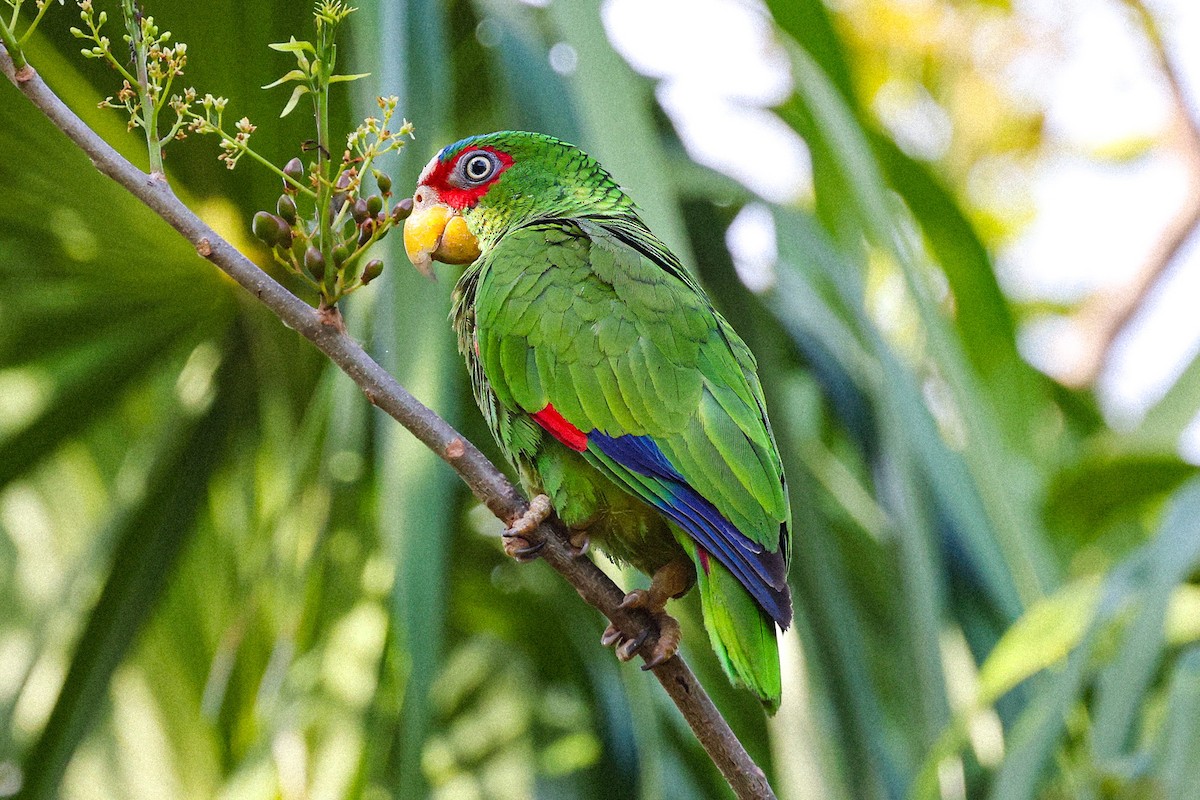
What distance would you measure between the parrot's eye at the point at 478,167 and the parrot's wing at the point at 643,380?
5.7 inches

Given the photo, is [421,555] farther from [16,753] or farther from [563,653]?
[563,653]

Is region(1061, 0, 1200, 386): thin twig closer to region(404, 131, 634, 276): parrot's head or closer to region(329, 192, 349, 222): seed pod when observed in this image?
region(404, 131, 634, 276): parrot's head

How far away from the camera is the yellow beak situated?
52.6 inches

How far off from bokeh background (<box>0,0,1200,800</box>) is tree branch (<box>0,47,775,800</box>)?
101mm

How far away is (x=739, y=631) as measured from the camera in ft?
3.39

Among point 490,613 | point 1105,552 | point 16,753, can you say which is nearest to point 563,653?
point 490,613

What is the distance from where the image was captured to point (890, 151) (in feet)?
7.36

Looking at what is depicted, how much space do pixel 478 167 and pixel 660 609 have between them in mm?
591

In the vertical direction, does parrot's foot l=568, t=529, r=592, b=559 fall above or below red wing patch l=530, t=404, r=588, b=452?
below

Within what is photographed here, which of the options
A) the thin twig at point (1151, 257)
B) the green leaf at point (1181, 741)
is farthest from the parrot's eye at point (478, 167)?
the thin twig at point (1151, 257)

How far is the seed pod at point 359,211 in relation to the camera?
0.78m

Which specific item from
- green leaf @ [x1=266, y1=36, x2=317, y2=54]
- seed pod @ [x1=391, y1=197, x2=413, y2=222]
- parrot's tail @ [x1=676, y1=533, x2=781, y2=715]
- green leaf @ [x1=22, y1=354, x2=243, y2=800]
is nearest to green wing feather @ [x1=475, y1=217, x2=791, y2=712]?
parrot's tail @ [x1=676, y1=533, x2=781, y2=715]

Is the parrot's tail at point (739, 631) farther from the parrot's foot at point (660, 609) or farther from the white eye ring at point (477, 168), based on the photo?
the white eye ring at point (477, 168)

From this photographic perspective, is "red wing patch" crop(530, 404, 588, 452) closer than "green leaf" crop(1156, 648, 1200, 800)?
Yes
